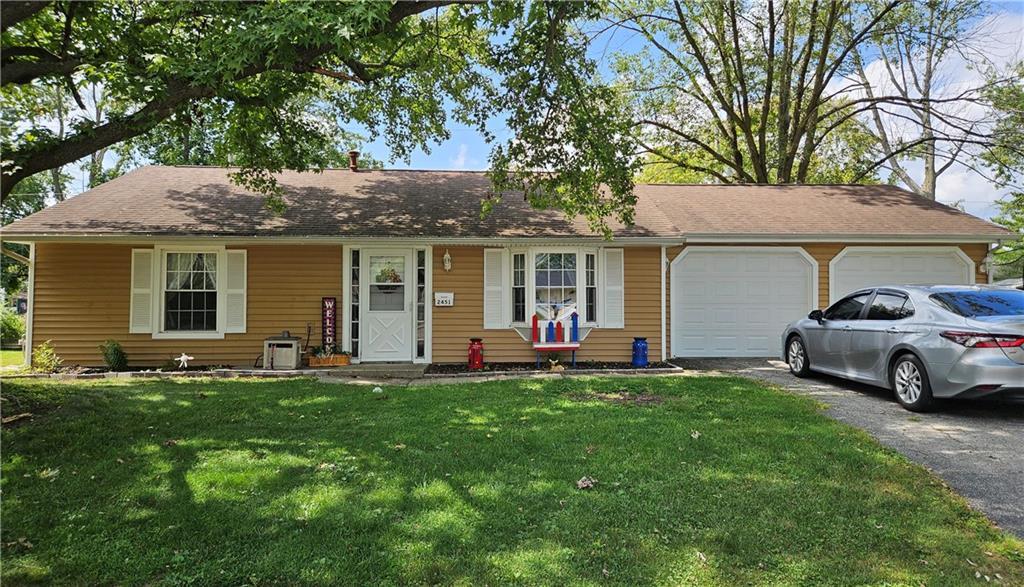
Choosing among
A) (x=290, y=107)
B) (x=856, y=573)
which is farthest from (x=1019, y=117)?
(x=290, y=107)

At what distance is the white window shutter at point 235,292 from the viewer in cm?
922

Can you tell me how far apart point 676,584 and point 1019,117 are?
18.4 m

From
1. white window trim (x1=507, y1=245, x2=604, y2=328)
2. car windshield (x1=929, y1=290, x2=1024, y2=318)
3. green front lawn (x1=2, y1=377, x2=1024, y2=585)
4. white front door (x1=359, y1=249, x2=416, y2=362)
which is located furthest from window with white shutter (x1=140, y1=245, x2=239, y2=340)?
car windshield (x1=929, y1=290, x2=1024, y2=318)

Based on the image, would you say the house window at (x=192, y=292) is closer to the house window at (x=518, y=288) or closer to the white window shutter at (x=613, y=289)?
the house window at (x=518, y=288)

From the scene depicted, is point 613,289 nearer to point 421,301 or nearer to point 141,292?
point 421,301

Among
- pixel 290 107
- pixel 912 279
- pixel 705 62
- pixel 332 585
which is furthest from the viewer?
pixel 705 62

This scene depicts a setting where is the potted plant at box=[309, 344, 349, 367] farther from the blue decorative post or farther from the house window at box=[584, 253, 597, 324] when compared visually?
the blue decorative post

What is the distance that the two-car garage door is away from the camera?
10133 millimetres

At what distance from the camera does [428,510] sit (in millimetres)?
3072

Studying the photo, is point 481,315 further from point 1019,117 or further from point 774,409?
point 1019,117

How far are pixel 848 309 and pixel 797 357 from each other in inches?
49.1

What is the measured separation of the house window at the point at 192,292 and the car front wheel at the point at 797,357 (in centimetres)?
1036

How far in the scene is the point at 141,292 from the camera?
29.7 feet

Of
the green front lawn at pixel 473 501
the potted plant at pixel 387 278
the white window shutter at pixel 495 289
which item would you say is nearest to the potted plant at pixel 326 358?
the potted plant at pixel 387 278
